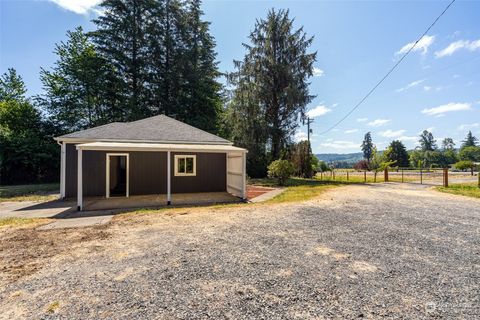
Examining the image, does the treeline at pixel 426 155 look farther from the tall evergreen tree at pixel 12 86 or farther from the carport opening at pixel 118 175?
the tall evergreen tree at pixel 12 86

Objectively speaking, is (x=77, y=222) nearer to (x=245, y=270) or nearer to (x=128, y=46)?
(x=245, y=270)

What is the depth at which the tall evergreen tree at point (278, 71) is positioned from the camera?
19719 mm

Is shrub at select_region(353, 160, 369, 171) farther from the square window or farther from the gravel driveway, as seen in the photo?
the gravel driveway

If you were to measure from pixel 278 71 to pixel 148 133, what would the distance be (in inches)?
529

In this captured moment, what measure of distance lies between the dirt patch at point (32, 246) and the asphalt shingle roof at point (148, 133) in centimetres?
569

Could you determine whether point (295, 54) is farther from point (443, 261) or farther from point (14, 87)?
point (14, 87)

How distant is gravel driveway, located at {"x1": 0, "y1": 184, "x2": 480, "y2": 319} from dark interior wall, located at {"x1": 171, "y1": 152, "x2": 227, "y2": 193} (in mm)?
5272

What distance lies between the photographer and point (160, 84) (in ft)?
72.6

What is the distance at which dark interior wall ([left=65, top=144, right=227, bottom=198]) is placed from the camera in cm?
991

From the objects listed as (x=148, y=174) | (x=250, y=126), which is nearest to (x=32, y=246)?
(x=148, y=174)

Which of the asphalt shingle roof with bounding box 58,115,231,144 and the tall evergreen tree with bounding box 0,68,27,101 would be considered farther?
the tall evergreen tree with bounding box 0,68,27,101

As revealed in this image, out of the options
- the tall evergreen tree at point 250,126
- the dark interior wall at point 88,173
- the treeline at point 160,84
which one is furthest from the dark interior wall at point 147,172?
the treeline at point 160,84

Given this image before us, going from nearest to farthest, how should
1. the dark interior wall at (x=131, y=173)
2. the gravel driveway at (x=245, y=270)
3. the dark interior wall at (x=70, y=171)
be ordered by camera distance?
the gravel driveway at (x=245, y=270) → the dark interior wall at (x=70, y=171) → the dark interior wall at (x=131, y=173)

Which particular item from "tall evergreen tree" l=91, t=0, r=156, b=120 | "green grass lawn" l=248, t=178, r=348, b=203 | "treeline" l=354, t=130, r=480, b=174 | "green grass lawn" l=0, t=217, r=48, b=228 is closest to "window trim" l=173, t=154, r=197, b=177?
"green grass lawn" l=248, t=178, r=348, b=203
